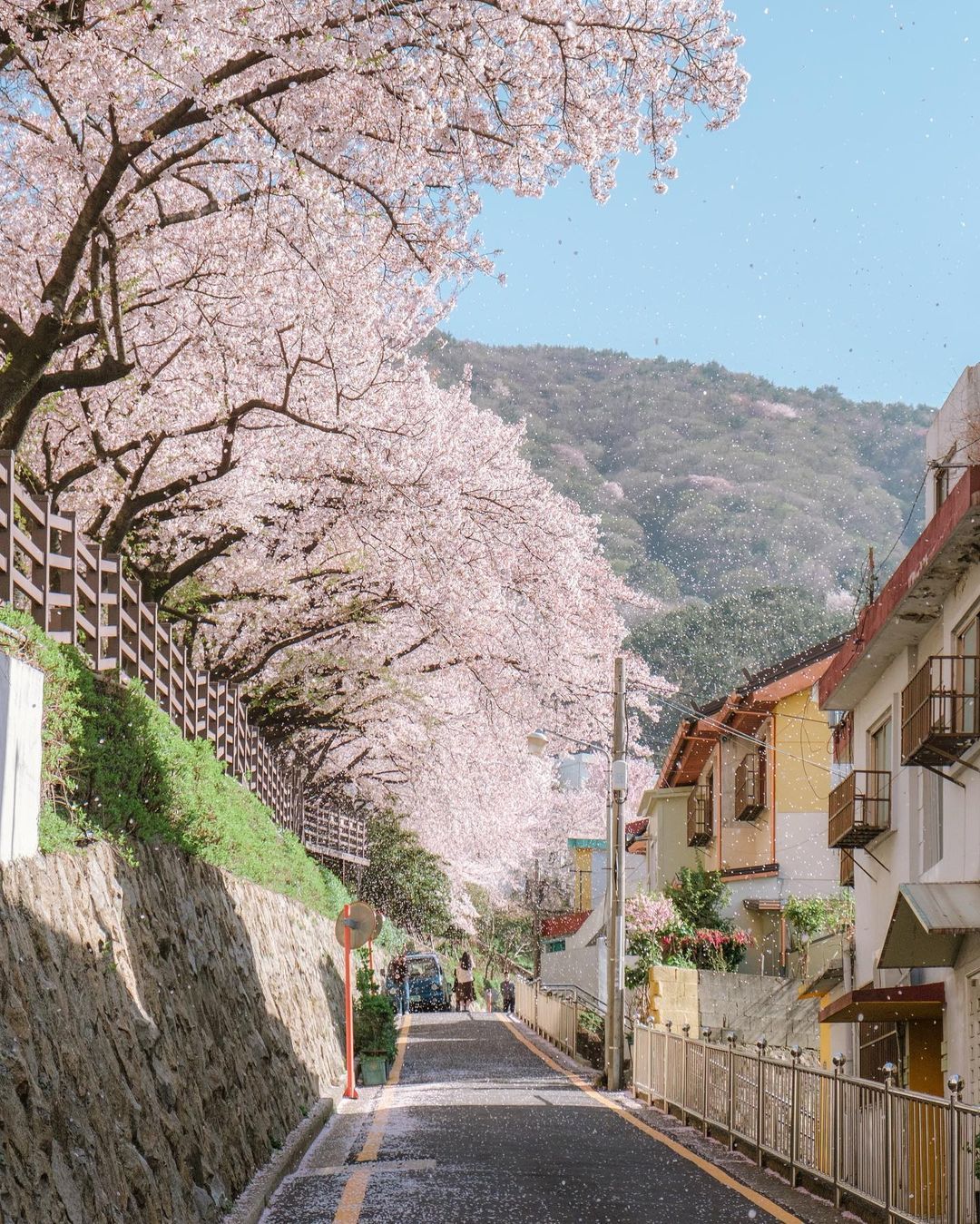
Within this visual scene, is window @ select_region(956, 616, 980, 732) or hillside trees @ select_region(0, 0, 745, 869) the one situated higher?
hillside trees @ select_region(0, 0, 745, 869)

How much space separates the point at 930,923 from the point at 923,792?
14.1 ft

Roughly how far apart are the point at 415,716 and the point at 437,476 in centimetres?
1662

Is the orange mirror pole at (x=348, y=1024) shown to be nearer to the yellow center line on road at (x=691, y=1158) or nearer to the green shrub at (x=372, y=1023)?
the green shrub at (x=372, y=1023)

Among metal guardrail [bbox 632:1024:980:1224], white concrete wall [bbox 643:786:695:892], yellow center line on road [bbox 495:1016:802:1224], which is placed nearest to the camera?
metal guardrail [bbox 632:1024:980:1224]

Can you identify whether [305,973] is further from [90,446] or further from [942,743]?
[942,743]

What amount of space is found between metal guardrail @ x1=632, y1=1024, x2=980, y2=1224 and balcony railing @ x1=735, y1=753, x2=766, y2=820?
1773cm

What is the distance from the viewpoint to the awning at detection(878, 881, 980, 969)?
14438mm

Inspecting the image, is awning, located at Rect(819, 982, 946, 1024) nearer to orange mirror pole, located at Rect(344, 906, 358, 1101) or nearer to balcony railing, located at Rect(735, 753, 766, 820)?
orange mirror pole, located at Rect(344, 906, 358, 1101)

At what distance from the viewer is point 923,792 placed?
1845cm

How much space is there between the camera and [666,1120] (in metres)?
18.0

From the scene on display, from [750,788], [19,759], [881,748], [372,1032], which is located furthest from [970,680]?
[750,788]

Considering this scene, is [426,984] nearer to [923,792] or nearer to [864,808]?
[864,808]

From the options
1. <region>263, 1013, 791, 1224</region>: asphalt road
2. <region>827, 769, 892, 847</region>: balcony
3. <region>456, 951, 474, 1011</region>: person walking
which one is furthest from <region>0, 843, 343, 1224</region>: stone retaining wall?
<region>456, 951, 474, 1011</region>: person walking

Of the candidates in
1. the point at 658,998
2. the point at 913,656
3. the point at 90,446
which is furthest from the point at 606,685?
the point at 90,446
